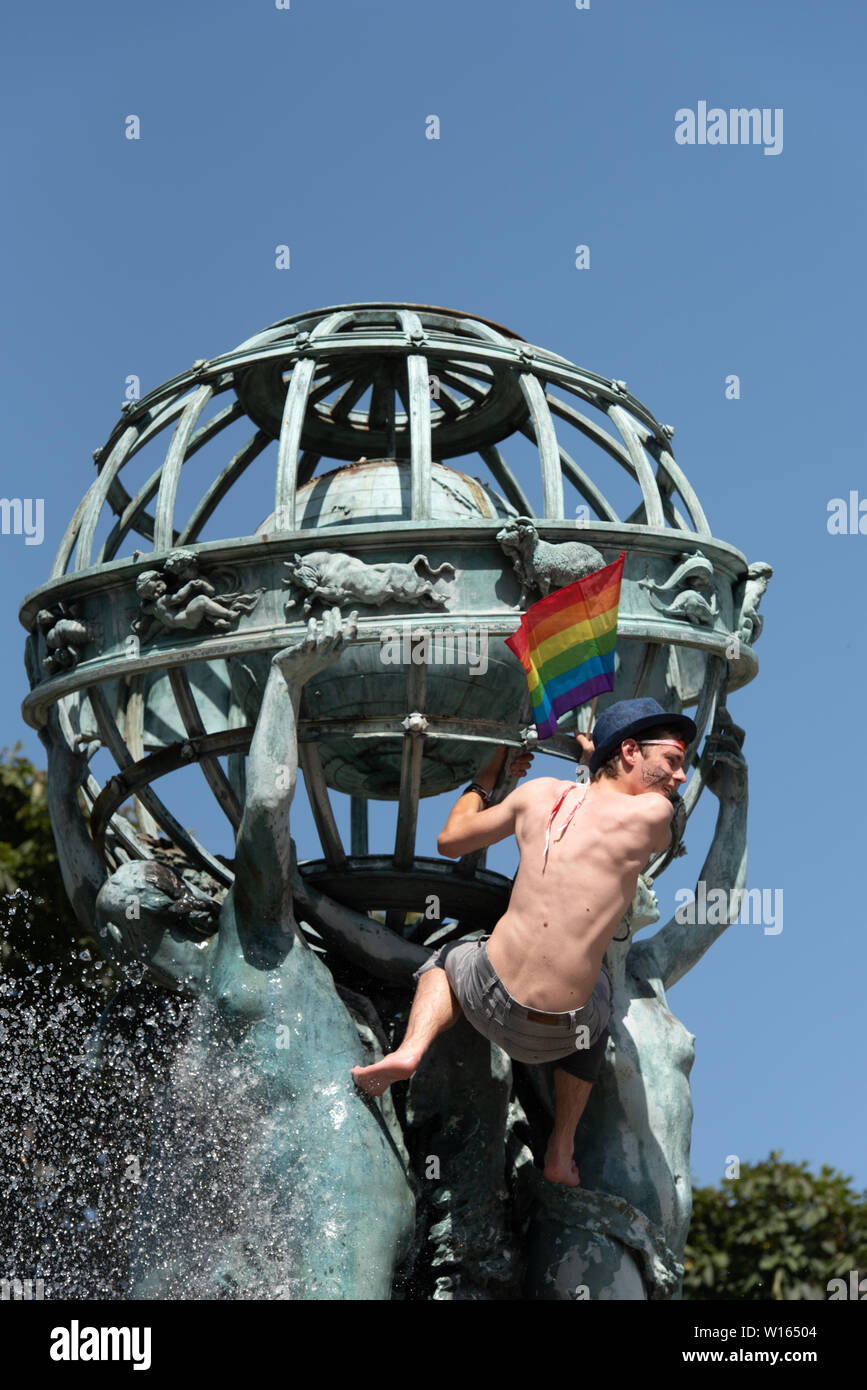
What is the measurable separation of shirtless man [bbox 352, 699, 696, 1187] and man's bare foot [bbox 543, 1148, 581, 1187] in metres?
0.76

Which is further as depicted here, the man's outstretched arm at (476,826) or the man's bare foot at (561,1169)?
the man's bare foot at (561,1169)

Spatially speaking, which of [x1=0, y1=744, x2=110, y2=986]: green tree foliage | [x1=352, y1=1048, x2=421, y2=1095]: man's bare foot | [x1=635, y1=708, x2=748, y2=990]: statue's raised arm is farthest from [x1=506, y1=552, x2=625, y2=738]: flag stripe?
[x1=0, y1=744, x2=110, y2=986]: green tree foliage

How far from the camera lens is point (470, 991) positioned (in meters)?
11.6

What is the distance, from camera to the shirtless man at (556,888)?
37.3 feet

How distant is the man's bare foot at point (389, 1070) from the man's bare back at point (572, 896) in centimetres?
62

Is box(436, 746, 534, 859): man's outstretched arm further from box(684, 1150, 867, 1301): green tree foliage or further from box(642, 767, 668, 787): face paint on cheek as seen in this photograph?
box(684, 1150, 867, 1301): green tree foliage

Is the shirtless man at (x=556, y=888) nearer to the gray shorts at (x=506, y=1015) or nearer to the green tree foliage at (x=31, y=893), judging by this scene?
the gray shorts at (x=506, y=1015)

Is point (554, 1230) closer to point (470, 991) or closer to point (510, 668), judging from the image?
point (470, 991)

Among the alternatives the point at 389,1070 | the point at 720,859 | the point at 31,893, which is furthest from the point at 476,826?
the point at 31,893

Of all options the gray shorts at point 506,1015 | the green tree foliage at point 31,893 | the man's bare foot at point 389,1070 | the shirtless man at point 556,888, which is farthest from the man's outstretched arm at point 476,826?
the green tree foliage at point 31,893

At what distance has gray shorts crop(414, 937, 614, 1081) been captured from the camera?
37.6ft
